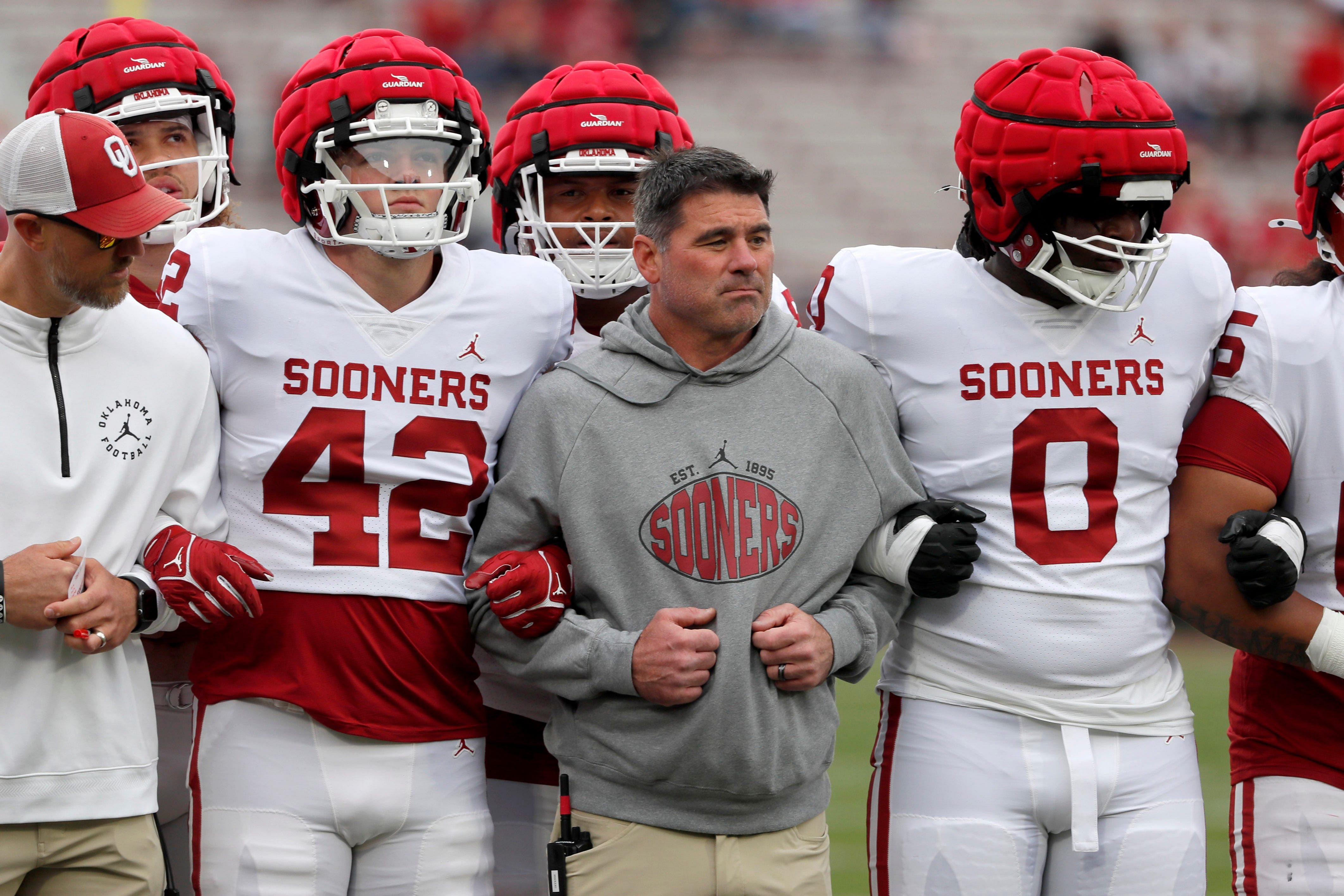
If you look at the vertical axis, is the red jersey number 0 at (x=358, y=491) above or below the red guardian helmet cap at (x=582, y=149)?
below

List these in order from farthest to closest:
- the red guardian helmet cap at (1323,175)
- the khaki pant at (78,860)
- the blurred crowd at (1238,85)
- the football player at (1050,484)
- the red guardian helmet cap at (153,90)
Answer: 1. the blurred crowd at (1238,85)
2. the red guardian helmet cap at (153,90)
3. the red guardian helmet cap at (1323,175)
4. the football player at (1050,484)
5. the khaki pant at (78,860)

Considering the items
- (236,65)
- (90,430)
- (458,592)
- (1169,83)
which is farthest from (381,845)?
(1169,83)

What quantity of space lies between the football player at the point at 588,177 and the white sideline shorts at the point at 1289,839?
59.6 inches

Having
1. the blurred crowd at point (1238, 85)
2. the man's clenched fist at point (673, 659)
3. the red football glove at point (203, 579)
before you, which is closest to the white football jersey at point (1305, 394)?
the man's clenched fist at point (673, 659)

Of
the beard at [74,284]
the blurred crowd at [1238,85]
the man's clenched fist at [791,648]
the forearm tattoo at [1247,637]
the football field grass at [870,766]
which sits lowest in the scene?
the football field grass at [870,766]

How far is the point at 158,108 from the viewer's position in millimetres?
3904

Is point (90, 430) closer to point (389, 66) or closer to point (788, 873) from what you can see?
point (389, 66)

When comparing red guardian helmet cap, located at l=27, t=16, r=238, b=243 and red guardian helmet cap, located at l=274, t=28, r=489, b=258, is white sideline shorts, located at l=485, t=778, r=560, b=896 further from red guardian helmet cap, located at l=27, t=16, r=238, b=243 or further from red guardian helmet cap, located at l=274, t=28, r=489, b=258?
red guardian helmet cap, located at l=27, t=16, r=238, b=243

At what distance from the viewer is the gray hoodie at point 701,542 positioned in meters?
3.01

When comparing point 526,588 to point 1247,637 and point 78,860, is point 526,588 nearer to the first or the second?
point 78,860

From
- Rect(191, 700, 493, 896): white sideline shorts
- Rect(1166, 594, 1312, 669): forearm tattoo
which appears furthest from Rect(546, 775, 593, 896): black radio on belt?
Rect(1166, 594, 1312, 669): forearm tattoo

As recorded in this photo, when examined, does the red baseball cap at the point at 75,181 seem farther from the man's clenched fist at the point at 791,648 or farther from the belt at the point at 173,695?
the man's clenched fist at the point at 791,648

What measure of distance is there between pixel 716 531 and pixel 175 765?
142cm

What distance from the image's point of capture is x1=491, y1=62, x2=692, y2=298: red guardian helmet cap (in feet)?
12.5
